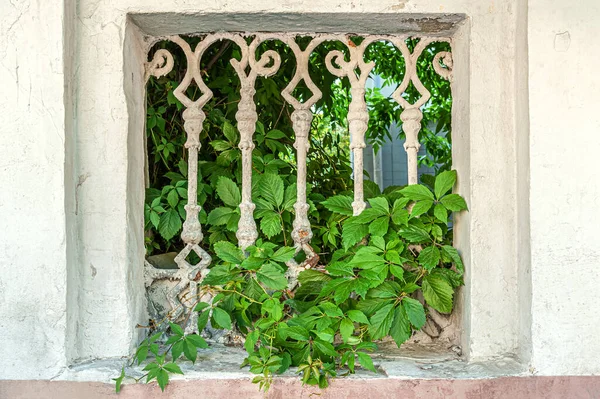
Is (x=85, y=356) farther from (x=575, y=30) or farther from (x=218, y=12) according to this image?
(x=575, y=30)

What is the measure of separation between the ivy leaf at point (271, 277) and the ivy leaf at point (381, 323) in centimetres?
36

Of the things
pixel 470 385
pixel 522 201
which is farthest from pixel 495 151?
pixel 470 385

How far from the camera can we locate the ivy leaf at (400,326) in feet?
8.09

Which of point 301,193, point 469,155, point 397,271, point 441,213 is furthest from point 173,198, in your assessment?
point 469,155

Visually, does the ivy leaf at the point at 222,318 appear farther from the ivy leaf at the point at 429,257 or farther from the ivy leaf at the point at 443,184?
the ivy leaf at the point at 443,184

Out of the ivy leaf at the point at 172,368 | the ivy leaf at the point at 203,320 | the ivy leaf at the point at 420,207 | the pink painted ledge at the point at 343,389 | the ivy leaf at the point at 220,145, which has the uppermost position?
the ivy leaf at the point at 220,145

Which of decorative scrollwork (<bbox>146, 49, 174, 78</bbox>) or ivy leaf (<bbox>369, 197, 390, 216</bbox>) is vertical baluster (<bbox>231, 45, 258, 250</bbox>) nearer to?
decorative scrollwork (<bbox>146, 49, 174, 78</bbox>)

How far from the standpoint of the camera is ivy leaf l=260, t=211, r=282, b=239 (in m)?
2.79

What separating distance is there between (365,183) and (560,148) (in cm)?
85

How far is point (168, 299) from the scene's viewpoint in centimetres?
282

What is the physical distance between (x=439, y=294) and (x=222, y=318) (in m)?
0.84

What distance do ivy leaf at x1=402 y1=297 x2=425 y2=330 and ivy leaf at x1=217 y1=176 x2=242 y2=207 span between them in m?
0.86

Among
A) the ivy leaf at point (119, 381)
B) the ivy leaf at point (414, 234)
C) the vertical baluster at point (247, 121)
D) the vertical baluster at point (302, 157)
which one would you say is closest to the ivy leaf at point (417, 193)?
the ivy leaf at point (414, 234)

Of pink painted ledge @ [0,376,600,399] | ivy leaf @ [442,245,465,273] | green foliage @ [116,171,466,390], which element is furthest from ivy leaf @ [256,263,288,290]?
ivy leaf @ [442,245,465,273]
